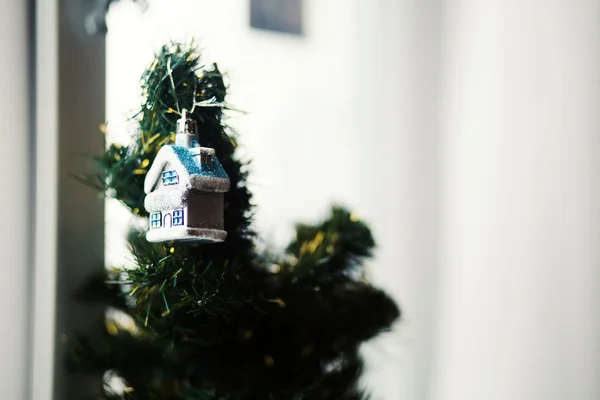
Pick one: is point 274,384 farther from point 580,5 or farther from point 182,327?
point 580,5

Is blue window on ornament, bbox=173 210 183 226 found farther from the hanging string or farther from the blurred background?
the blurred background

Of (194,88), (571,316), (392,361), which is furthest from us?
(392,361)

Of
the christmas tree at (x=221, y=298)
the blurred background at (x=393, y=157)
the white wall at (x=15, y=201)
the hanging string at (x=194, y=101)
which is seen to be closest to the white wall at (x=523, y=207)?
the blurred background at (x=393, y=157)

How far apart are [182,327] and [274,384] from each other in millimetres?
127

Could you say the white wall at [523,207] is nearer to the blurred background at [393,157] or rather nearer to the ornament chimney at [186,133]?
the blurred background at [393,157]

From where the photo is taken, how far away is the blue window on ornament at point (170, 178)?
2.10 ft

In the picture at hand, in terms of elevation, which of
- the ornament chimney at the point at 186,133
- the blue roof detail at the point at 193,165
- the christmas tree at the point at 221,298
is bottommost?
the christmas tree at the point at 221,298

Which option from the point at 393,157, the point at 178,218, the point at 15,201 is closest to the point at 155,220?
the point at 178,218

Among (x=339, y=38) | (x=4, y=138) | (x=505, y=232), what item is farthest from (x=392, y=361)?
(x=4, y=138)

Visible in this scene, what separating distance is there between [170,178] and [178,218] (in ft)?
0.13

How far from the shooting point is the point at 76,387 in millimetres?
841

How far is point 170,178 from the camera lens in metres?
0.65

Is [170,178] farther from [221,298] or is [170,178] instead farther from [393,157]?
[393,157]

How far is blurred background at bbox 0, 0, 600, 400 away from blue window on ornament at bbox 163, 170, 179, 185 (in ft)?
0.72
